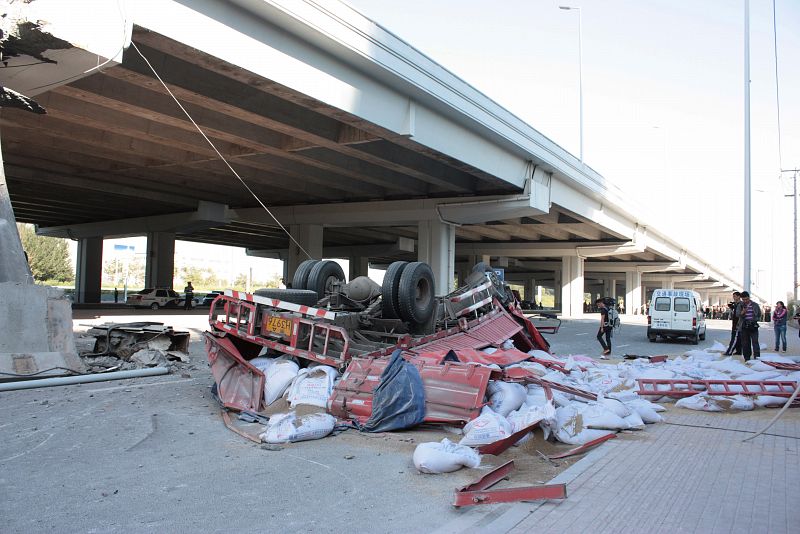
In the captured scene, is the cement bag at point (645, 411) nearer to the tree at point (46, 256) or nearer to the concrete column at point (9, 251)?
the concrete column at point (9, 251)

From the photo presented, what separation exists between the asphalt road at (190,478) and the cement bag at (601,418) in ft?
5.30

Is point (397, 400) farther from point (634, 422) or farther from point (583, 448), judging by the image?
point (634, 422)

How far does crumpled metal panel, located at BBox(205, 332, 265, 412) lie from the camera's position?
7.41 metres

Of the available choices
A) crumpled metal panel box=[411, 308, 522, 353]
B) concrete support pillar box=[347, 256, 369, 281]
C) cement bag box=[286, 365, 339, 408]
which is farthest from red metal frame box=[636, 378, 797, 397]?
concrete support pillar box=[347, 256, 369, 281]

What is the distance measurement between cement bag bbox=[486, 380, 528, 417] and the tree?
79.0 m

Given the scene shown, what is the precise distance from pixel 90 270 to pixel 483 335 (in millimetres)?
45658

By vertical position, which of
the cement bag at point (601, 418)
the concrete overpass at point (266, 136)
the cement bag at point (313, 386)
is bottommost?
the cement bag at point (601, 418)

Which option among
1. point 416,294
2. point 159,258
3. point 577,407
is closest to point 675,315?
point 416,294

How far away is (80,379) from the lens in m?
9.14

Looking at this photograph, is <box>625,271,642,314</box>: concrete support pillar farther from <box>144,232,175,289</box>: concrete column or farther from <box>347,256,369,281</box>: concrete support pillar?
<box>144,232,175,289</box>: concrete column

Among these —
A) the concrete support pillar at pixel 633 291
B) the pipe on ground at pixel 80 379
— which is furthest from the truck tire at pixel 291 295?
the concrete support pillar at pixel 633 291

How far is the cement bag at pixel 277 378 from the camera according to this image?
742 cm

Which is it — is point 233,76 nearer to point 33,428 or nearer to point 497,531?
point 33,428

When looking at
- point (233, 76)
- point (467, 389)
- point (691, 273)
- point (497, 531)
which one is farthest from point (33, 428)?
point (691, 273)
